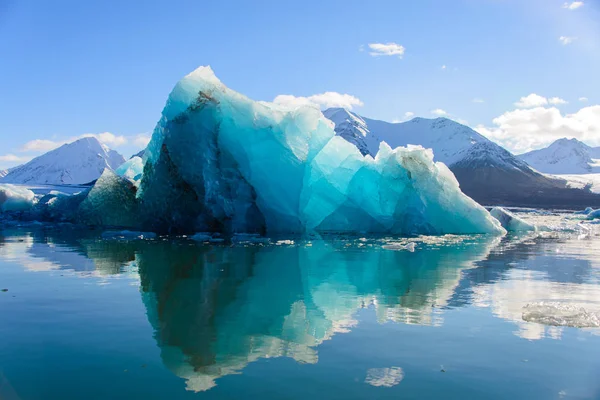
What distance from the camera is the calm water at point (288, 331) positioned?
349cm

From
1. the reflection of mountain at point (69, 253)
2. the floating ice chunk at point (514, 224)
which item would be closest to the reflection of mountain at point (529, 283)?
the reflection of mountain at point (69, 253)

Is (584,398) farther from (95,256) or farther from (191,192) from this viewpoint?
(191,192)

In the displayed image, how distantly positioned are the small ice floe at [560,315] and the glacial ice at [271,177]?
10150mm

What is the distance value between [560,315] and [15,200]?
21.8 meters

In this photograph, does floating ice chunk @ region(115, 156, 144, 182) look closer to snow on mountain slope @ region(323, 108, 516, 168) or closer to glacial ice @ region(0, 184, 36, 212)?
glacial ice @ region(0, 184, 36, 212)

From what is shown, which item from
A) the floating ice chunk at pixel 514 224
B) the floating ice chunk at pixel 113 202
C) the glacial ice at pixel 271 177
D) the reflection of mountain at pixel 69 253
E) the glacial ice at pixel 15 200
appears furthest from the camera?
the glacial ice at pixel 15 200

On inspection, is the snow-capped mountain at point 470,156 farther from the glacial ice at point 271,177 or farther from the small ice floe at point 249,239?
the small ice floe at point 249,239

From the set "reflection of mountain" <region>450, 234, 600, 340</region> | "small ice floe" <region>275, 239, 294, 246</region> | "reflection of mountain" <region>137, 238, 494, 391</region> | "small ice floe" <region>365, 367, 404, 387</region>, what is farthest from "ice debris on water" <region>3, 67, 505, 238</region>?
"small ice floe" <region>365, 367, 404, 387</region>

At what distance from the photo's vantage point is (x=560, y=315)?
5289 millimetres

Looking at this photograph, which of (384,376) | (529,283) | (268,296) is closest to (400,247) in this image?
(529,283)

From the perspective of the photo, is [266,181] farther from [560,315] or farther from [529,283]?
[560,315]

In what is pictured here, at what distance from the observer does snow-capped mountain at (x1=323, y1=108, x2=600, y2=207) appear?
9656cm

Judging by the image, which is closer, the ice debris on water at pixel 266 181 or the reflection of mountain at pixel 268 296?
the reflection of mountain at pixel 268 296

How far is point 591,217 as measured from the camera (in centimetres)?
2819
